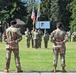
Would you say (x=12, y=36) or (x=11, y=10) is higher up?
(x=11, y=10)

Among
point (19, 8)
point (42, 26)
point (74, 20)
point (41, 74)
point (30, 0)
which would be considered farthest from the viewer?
point (30, 0)

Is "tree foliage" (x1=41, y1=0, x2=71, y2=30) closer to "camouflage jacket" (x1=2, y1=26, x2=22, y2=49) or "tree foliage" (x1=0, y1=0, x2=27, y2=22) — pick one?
"tree foliage" (x1=0, y1=0, x2=27, y2=22)

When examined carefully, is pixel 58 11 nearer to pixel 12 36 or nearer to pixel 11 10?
pixel 11 10

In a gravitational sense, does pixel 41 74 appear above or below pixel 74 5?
below

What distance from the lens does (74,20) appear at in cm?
7538

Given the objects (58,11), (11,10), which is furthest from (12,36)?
(58,11)

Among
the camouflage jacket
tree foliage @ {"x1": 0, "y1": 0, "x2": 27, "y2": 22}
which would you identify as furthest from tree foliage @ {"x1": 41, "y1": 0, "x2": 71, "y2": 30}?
the camouflage jacket

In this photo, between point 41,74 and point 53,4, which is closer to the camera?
point 41,74

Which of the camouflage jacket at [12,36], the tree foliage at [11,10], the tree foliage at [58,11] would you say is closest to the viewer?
the camouflage jacket at [12,36]

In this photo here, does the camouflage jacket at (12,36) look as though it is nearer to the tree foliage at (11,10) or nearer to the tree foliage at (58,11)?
the tree foliage at (11,10)

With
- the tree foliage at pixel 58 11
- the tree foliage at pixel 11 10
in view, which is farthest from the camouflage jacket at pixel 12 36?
the tree foliage at pixel 58 11

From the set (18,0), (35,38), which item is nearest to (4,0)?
(18,0)

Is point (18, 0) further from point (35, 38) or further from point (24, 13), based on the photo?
point (35, 38)

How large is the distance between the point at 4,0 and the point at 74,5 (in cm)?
1811
